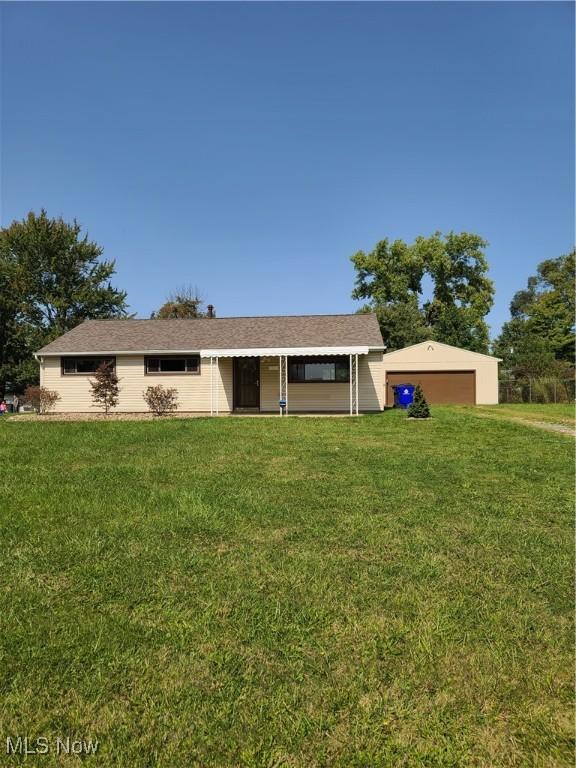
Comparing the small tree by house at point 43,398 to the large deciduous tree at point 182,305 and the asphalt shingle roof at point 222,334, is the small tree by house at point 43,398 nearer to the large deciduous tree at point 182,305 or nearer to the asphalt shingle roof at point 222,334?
the asphalt shingle roof at point 222,334

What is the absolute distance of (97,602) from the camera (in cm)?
283

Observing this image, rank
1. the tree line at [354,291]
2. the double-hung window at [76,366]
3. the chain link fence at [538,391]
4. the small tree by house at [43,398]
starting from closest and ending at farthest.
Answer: the small tree by house at [43,398], the double-hung window at [76,366], the chain link fence at [538,391], the tree line at [354,291]

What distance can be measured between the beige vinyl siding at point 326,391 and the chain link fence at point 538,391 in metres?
12.8

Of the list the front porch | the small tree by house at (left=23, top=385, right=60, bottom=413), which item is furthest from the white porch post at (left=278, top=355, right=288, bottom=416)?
the small tree by house at (left=23, top=385, right=60, bottom=413)

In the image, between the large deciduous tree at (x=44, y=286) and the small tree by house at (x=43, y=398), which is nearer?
the small tree by house at (x=43, y=398)

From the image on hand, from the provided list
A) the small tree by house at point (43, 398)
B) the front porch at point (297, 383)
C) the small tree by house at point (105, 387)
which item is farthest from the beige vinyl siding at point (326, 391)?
the small tree by house at point (43, 398)

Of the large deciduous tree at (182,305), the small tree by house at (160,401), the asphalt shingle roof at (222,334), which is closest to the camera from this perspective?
the small tree by house at (160,401)

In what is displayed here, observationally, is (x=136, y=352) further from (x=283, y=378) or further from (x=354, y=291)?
(x=354, y=291)

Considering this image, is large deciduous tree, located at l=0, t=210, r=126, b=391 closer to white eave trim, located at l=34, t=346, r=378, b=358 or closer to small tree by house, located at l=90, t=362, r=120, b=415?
white eave trim, located at l=34, t=346, r=378, b=358

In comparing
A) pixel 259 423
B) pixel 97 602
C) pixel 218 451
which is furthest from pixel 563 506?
pixel 259 423

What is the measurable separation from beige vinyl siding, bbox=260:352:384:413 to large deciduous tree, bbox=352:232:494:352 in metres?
21.7

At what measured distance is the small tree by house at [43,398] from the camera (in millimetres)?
18609

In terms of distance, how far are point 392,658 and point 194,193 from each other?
75.5 ft

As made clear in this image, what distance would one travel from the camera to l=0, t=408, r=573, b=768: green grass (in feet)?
6.05
